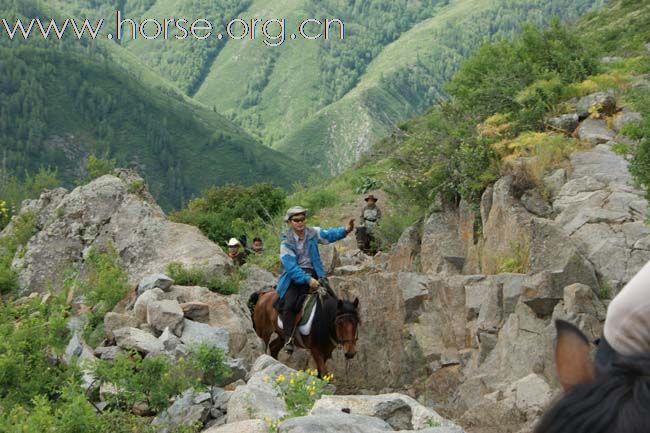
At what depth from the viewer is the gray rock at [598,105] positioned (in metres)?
15.2

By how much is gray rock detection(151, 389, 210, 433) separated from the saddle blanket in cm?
313

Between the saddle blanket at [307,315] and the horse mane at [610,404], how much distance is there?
10841mm

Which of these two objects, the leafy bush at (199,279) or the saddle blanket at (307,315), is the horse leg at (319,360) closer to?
the saddle blanket at (307,315)

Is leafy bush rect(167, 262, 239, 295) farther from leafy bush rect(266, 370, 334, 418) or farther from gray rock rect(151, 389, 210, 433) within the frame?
leafy bush rect(266, 370, 334, 418)

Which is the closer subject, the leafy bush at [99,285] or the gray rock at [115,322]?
the gray rock at [115,322]

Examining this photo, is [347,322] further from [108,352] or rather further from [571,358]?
[571,358]

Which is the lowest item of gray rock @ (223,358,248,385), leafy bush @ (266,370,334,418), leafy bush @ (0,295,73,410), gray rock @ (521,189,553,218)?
gray rock @ (223,358,248,385)

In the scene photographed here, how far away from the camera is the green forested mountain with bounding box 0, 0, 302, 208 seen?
125812 mm

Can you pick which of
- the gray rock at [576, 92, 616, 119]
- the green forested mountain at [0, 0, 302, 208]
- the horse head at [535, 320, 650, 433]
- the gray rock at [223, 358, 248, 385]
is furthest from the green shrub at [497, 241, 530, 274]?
the green forested mountain at [0, 0, 302, 208]

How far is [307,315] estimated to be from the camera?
11.9m

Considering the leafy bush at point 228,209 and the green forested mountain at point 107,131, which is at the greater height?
the leafy bush at point 228,209

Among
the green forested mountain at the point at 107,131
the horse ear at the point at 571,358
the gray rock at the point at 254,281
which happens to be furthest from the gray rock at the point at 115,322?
the green forested mountain at the point at 107,131

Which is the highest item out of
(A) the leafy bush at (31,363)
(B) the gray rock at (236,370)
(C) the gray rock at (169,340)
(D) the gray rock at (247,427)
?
(D) the gray rock at (247,427)

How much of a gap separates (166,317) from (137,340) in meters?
0.99
